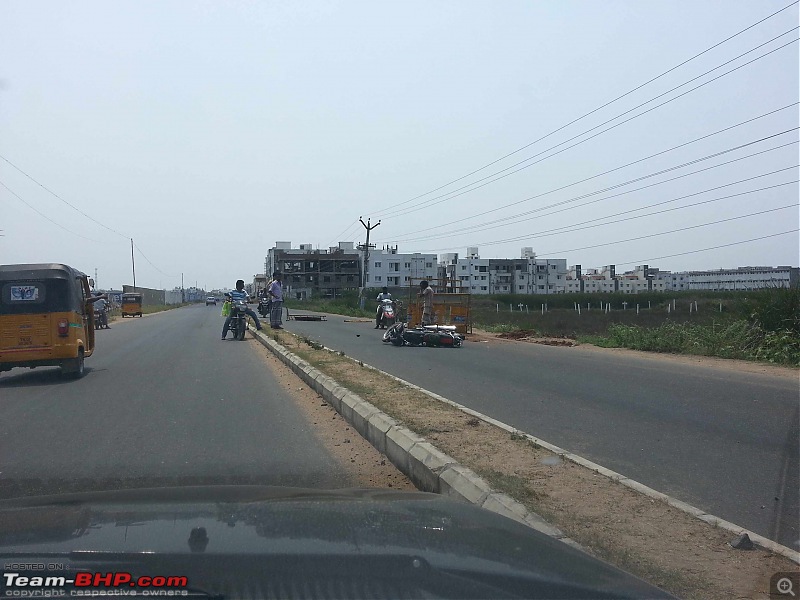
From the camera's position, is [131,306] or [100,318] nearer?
[100,318]

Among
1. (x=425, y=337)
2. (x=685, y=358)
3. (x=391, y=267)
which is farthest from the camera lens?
(x=391, y=267)

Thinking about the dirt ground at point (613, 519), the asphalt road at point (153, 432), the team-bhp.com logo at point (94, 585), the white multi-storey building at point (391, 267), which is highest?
the white multi-storey building at point (391, 267)

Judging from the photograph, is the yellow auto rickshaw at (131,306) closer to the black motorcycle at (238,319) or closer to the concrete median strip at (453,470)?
the black motorcycle at (238,319)

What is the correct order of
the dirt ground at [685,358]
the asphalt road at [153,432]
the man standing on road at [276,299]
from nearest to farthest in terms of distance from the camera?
1. the asphalt road at [153,432]
2. the dirt ground at [685,358]
3. the man standing on road at [276,299]

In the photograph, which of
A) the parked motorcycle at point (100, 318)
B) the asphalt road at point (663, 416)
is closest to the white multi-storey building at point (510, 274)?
the parked motorcycle at point (100, 318)

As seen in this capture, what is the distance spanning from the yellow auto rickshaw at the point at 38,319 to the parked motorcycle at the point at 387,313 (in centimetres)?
1569

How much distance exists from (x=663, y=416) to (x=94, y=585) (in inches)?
324

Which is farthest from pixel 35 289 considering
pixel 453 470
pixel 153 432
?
pixel 453 470

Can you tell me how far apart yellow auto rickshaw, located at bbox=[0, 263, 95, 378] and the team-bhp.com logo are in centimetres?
1174

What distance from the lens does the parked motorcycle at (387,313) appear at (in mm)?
28797

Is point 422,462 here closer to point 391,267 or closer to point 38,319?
point 38,319

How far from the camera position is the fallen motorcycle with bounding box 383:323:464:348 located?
21578mm

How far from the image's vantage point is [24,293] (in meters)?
13.8

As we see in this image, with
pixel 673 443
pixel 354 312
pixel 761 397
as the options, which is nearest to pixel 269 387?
pixel 673 443
